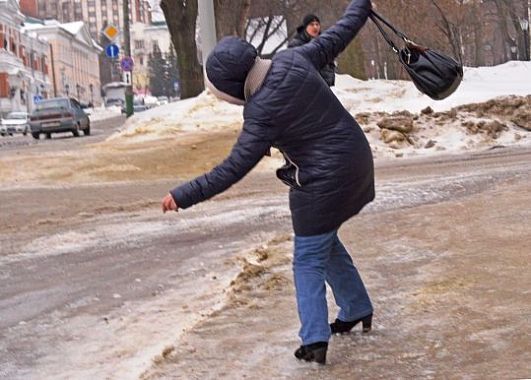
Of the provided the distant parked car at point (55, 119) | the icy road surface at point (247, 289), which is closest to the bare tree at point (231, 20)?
the distant parked car at point (55, 119)

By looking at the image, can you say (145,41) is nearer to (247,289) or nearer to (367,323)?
(247,289)

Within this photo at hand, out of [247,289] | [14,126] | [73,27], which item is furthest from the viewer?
[73,27]

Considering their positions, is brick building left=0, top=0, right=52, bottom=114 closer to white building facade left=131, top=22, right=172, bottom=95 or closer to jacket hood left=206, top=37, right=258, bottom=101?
white building facade left=131, top=22, right=172, bottom=95

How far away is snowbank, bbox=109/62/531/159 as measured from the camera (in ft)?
58.2

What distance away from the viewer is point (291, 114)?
4.59 metres

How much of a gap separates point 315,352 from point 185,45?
2581 cm

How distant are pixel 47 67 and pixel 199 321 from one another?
375ft

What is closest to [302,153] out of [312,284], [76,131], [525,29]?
[312,284]

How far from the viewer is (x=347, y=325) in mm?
5250

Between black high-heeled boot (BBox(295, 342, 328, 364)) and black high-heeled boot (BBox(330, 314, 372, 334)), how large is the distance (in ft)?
1.60

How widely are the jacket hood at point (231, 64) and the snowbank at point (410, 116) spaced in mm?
12499

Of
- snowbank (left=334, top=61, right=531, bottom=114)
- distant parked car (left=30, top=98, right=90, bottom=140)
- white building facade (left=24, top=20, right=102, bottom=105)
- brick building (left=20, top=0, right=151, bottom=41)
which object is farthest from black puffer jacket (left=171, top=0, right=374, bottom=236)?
brick building (left=20, top=0, right=151, bottom=41)

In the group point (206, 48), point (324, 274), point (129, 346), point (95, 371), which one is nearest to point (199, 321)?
point (129, 346)

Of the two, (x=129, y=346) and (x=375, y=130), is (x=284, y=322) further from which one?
(x=375, y=130)
